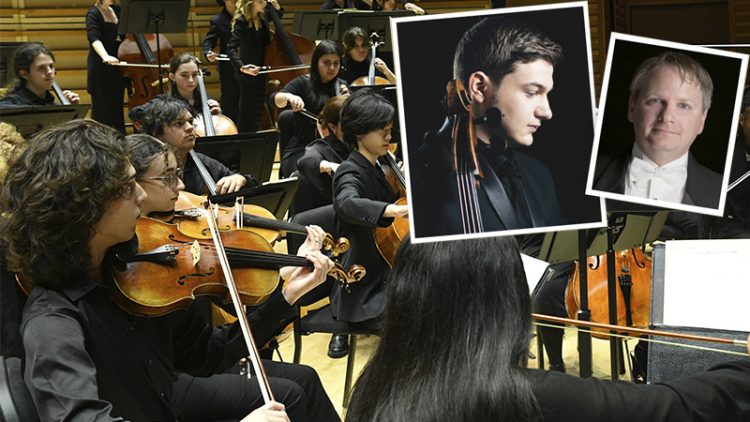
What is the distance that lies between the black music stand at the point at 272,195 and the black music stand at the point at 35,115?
3.33 ft

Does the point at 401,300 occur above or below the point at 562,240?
above

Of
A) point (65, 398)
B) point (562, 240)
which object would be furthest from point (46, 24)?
point (65, 398)

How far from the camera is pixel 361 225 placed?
3.00 m

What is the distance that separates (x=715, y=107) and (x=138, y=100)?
4.95 meters

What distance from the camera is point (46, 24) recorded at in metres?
7.47

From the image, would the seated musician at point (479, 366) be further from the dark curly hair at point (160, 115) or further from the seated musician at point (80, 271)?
the dark curly hair at point (160, 115)

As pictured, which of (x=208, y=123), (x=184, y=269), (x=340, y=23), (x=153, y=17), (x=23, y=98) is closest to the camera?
(x=184, y=269)

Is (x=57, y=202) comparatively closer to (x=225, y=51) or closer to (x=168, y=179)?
(x=168, y=179)

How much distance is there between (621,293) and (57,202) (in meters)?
2.02

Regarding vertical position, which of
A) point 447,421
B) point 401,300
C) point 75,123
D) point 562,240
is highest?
point 75,123

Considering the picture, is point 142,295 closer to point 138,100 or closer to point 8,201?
point 8,201

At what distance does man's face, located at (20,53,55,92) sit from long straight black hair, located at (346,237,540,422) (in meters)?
3.93

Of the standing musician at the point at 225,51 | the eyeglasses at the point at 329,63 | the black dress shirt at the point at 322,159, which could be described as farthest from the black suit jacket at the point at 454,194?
the standing musician at the point at 225,51

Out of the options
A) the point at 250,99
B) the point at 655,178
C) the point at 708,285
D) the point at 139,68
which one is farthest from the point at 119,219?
the point at 250,99
